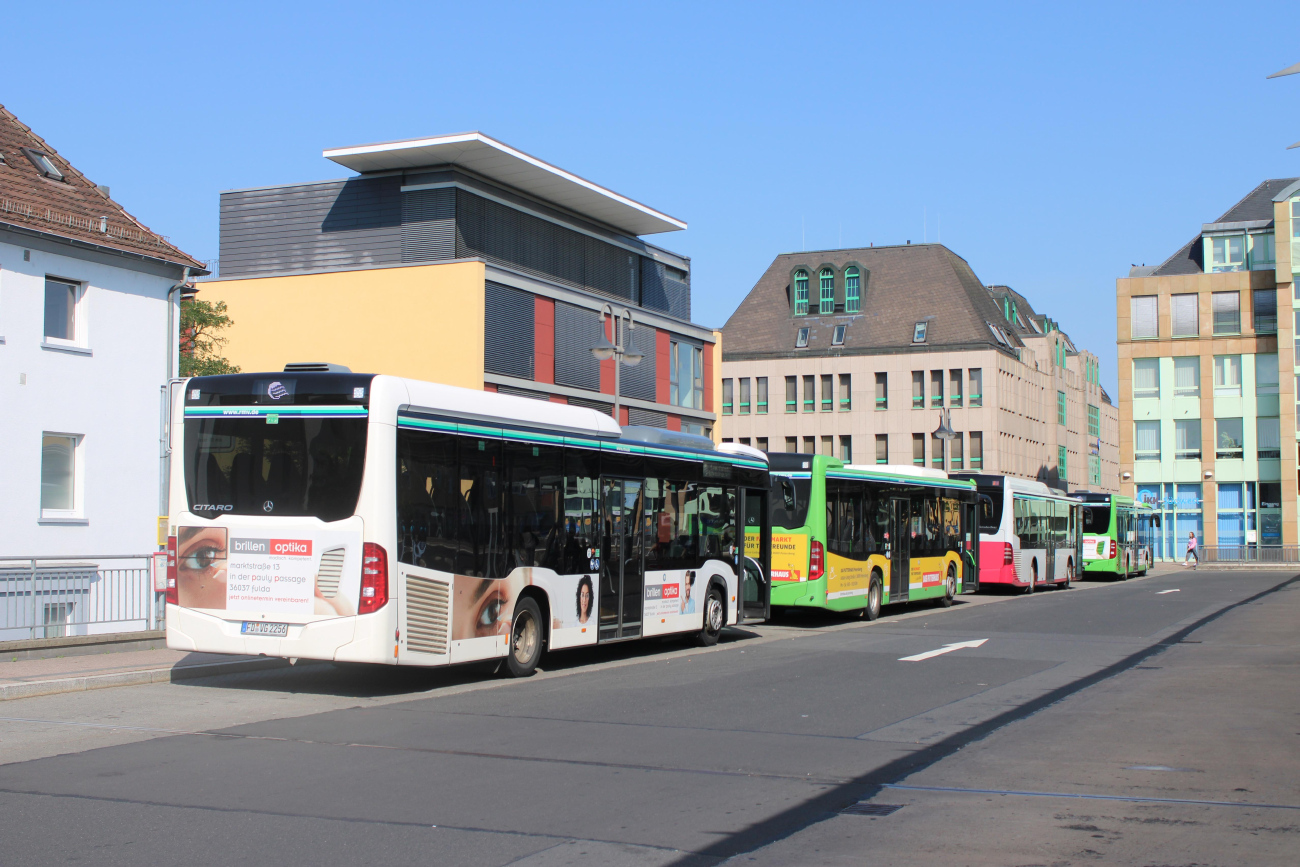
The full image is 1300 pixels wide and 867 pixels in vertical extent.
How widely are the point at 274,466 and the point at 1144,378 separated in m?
75.0

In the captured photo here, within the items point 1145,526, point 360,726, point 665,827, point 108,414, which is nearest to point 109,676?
point 360,726

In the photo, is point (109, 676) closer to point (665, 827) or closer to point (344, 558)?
point (344, 558)

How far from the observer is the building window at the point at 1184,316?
78438 millimetres

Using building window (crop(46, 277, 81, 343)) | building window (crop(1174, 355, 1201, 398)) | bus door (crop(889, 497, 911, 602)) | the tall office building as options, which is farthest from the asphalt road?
the tall office building

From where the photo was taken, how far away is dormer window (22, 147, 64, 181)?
88.7ft

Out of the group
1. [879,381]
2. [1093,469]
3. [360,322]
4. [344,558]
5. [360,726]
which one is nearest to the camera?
[360,726]

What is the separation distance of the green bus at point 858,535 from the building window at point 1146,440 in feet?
175

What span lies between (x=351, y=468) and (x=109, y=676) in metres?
3.57

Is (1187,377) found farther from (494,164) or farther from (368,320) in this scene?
(368,320)

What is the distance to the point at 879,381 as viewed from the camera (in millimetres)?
85500

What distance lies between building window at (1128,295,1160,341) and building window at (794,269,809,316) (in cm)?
2109

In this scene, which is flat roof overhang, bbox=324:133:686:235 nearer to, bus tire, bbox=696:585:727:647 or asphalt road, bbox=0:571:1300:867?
bus tire, bbox=696:585:727:647

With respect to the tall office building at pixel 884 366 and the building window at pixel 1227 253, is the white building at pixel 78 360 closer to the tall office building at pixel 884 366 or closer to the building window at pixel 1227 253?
the tall office building at pixel 884 366

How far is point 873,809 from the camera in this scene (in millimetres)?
7551
